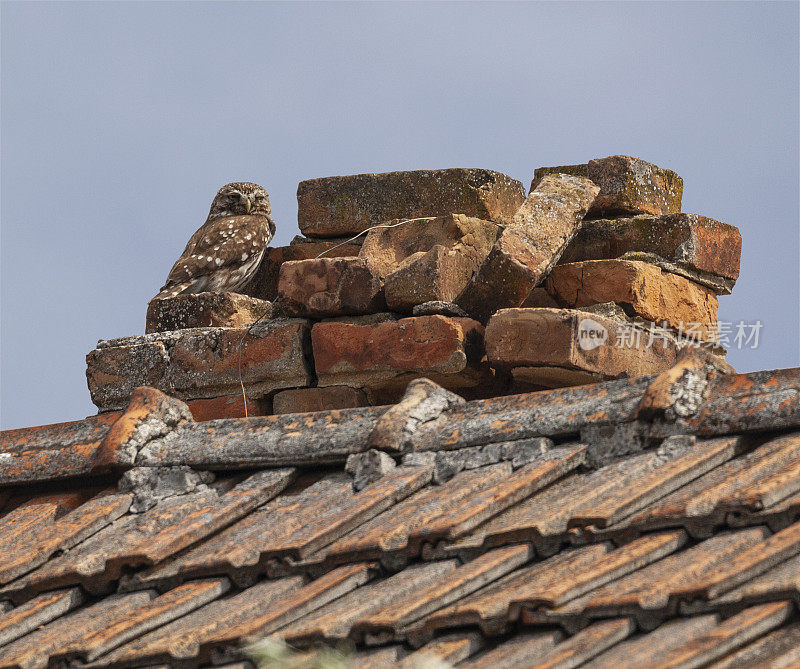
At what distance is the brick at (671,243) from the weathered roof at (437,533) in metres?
1.92

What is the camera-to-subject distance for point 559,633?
7.91ft

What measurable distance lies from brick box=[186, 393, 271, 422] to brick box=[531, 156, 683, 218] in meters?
1.62

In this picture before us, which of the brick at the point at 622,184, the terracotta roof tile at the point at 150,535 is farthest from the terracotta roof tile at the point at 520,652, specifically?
the brick at the point at 622,184

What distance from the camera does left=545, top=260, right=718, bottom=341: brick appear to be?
5.18m

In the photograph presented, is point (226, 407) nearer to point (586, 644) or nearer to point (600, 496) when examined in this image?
point (600, 496)

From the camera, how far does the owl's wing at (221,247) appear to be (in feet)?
20.1

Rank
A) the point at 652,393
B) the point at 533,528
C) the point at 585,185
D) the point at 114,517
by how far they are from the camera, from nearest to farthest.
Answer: the point at 533,528, the point at 652,393, the point at 114,517, the point at 585,185

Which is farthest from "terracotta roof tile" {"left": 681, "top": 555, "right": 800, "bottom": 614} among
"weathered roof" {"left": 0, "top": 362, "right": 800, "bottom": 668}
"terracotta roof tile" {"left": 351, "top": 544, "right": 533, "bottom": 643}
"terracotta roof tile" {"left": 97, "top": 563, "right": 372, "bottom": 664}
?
"terracotta roof tile" {"left": 97, "top": 563, "right": 372, "bottom": 664}

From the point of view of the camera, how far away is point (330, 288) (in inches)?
207

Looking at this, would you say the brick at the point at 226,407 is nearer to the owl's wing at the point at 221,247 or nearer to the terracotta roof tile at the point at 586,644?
the owl's wing at the point at 221,247

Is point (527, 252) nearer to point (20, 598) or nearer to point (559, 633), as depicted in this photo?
point (20, 598)

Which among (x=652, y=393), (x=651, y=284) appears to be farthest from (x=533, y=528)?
(x=651, y=284)

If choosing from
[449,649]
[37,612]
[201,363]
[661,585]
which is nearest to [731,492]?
[661,585]

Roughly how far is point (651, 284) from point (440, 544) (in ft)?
8.53
